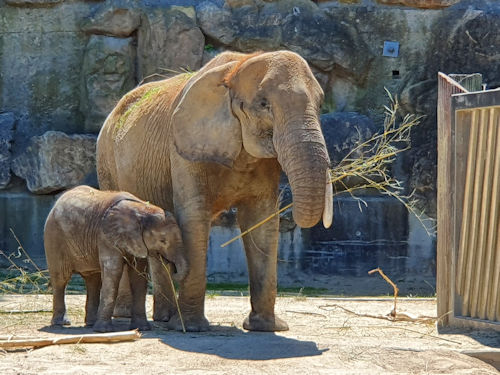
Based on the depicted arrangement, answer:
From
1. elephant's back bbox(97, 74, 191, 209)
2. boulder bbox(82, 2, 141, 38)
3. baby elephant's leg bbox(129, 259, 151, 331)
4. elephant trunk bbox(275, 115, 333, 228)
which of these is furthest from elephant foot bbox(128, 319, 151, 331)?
boulder bbox(82, 2, 141, 38)

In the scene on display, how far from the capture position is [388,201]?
15570 mm

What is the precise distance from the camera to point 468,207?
365 inches

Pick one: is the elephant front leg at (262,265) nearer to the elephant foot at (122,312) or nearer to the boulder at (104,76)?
the elephant foot at (122,312)

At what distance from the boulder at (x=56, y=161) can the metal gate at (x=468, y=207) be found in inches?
296

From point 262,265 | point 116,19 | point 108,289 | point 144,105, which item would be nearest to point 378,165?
point 262,265

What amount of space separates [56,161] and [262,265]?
23.6 ft

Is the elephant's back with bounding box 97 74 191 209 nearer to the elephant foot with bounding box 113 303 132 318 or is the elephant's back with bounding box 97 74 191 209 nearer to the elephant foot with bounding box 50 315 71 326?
the elephant foot with bounding box 113 303 132 318

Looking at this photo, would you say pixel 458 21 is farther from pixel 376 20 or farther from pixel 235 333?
pixel 235 333

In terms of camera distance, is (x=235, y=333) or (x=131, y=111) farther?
(x=131, y=111)

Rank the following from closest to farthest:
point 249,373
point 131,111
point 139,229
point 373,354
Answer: point 249,373 → point 373,354 → point 139,229 → point 131,111

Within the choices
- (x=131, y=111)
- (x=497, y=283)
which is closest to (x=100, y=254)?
(x=131, y=111)

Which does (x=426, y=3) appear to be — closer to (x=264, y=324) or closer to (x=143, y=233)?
(x=264, y=324)

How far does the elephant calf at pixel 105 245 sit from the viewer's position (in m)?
8.87

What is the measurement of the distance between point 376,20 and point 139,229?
819 cm
